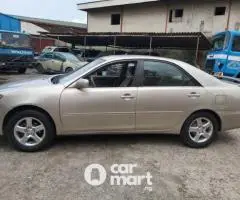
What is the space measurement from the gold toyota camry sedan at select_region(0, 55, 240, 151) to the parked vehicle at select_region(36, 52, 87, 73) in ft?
38.0

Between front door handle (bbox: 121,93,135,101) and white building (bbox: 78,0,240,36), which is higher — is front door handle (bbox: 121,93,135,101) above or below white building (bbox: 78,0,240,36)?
below

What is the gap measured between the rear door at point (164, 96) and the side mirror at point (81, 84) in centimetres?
85

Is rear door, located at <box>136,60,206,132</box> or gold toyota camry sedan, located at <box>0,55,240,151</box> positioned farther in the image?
rear door, located at <box>136,60,206,132</box>

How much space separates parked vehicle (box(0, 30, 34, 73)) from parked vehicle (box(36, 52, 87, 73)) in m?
0.75

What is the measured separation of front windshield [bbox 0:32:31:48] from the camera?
48.6 ft

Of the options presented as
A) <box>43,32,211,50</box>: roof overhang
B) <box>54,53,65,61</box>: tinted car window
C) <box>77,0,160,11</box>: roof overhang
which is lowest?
<box>54,53,65,61</box>: tinted car window

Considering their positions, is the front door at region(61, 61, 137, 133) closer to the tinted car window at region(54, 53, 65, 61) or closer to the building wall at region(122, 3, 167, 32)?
the tinted car window at region(54, 53, 65, 61)

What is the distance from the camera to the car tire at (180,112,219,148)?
457 cm

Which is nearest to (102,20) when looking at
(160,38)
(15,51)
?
(160,38)

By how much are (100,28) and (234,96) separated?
21721mm

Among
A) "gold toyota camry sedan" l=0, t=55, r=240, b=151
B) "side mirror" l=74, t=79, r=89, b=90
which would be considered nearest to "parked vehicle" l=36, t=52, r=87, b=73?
"gold toyota camry sedan" l=0, t=55, r=240, b=151

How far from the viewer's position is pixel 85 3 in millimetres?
24750

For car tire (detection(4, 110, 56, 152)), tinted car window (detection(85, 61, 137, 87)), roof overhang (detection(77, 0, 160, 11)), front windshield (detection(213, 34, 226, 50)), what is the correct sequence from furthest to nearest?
roof overhang (detection(77, 0, 160, 11)), front windshield (detection(213, 34, 226, 50)), tinted car window (detection(85, 61, 137, 87)), car tire (detection(4, 110, 56, 152))

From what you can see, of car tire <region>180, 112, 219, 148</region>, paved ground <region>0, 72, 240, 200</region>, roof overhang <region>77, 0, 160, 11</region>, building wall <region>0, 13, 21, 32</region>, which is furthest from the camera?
roof overhang <region>77, 0, 160, 11</region>
